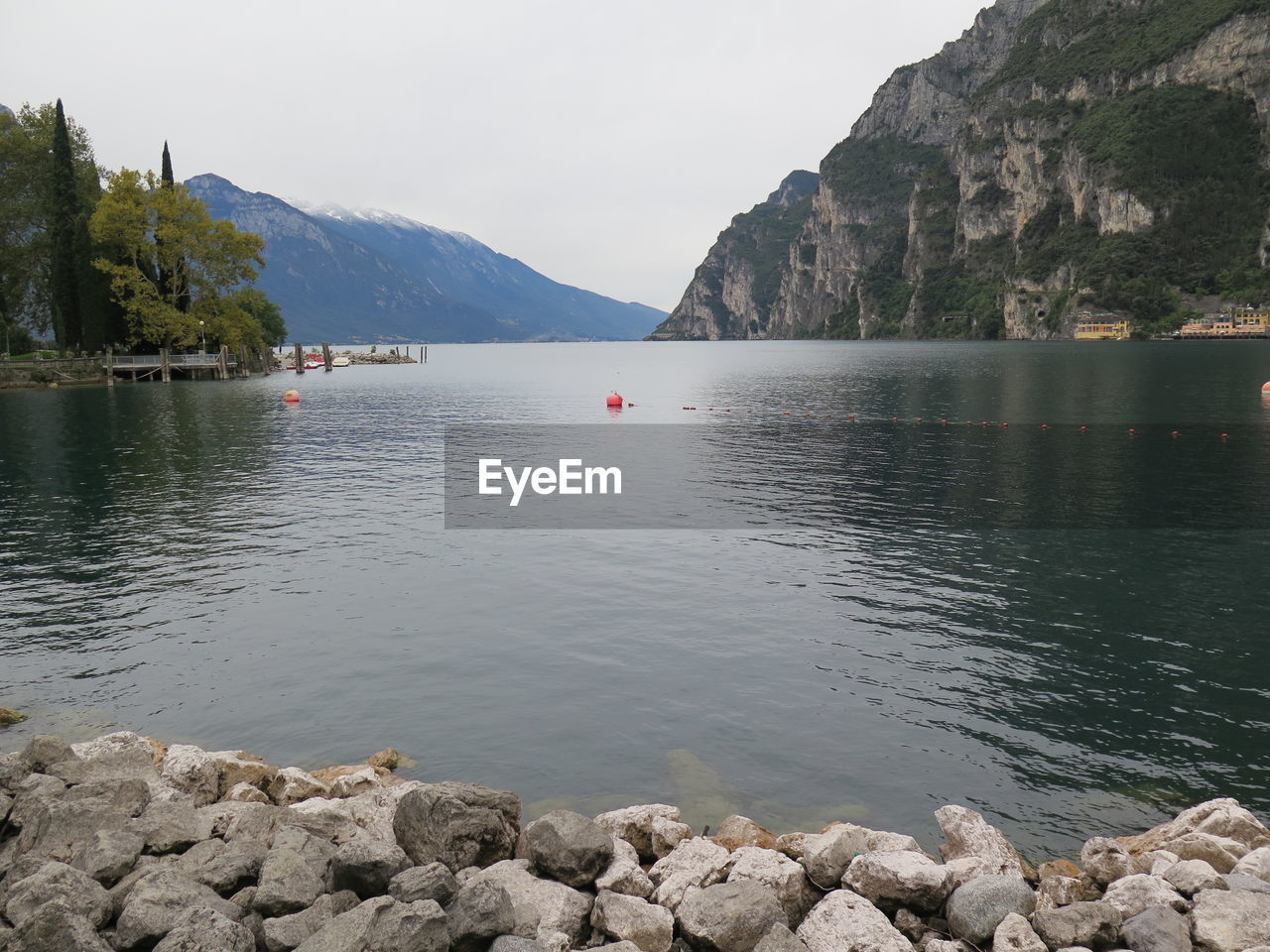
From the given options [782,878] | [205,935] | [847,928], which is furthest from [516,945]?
[847,928]

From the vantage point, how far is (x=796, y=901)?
9.87m

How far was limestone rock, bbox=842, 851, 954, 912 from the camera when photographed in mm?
9570

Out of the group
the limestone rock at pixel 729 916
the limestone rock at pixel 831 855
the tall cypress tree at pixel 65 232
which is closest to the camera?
the limestone rock at pixel 729 916

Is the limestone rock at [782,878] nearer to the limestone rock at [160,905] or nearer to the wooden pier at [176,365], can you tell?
the limestone rock at [160,905]

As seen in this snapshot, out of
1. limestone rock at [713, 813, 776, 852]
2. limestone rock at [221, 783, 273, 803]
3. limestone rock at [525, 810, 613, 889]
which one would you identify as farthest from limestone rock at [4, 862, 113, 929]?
limestone rock at [713, 813, 776, 852]

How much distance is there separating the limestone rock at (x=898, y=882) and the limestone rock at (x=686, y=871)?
148 centimetres

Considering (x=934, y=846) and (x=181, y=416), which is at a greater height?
(x=181, y=416)

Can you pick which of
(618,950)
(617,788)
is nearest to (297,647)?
(617,788)

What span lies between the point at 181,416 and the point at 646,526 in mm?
49723

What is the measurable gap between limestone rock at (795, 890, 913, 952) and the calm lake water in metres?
3.09

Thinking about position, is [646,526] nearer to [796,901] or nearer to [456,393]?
[796,901]

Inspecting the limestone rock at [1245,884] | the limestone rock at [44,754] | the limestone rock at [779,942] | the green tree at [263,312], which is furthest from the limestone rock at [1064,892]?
the green tree at [263,312]

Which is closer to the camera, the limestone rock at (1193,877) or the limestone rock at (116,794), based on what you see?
the limestone rock at (1193,877)

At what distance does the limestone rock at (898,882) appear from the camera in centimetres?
957
